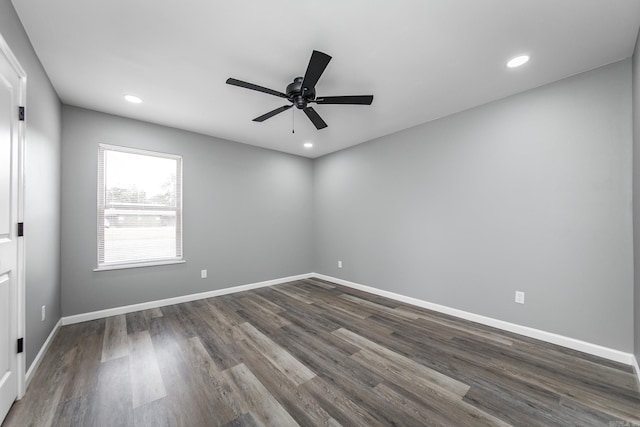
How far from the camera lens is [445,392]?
6.08 feet

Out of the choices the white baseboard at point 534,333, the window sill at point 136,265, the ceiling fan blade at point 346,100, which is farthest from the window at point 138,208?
the white baseboard at point 534,333

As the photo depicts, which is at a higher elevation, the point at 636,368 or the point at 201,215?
the point at 201,215

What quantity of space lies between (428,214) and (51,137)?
4.46 m

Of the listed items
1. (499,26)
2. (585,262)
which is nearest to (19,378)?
(499,26)

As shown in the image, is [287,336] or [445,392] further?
[287,336]

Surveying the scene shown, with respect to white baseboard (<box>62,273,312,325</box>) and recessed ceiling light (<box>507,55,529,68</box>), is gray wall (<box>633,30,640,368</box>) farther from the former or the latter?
white baseboard (<box>62,273,312,325</box>)

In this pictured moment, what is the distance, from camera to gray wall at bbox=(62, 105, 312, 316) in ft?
10.2

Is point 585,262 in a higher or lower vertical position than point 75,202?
lower

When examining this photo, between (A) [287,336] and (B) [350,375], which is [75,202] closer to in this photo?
(A) [287,336]

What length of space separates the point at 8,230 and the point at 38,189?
33.4 inches

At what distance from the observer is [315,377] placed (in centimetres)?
204

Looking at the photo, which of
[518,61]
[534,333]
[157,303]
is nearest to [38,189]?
[157,303]

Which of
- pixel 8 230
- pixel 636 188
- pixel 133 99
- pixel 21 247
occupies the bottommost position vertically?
pixel 21 247

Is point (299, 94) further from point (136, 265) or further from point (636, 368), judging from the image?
point (636, 368)
